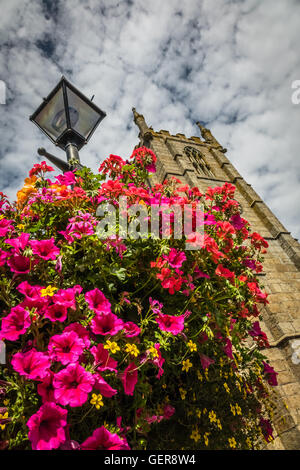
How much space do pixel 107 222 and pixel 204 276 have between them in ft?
2.81

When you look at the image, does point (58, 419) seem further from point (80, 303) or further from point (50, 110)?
point (50, 110)

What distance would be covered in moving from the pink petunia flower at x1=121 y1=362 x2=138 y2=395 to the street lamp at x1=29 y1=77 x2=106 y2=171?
218 centimetres

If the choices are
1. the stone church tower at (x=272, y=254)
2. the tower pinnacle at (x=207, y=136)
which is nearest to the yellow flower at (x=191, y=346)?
the stone church tower at (x=272, y=254)

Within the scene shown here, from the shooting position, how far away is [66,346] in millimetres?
1129

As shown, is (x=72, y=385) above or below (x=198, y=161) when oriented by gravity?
below

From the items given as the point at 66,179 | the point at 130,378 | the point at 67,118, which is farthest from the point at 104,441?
the point at 67,118

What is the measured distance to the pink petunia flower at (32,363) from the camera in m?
1.03

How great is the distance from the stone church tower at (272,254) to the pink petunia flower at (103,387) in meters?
3.07

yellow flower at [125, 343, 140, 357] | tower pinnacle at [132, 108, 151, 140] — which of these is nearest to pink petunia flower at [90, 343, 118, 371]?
yellow flower at [125, 343, 140, 357]

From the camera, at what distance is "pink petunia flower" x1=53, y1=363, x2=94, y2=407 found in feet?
3.20

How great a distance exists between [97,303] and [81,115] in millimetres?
2628

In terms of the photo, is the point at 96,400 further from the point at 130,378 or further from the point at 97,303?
the point at 97,303
